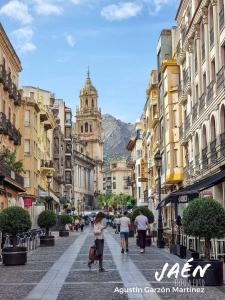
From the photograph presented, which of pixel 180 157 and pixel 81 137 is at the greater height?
pixel 81 137

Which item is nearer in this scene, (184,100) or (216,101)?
(216,101)

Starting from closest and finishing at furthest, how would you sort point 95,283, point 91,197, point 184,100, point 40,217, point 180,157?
point 95,283 → point 40,217 → point 184,100 → point 180,157 → point 91,197

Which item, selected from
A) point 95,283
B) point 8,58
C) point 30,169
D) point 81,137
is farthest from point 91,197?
point 95,283

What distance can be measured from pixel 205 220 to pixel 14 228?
8.51 meters

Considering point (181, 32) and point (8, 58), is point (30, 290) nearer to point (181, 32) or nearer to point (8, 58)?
point (181, 32)

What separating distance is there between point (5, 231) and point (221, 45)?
1353 cm

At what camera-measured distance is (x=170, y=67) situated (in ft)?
147

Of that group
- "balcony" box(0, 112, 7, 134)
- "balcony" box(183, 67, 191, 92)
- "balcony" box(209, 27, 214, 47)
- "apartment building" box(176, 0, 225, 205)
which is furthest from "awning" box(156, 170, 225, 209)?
"balcony" box(0, 112, 7, 134)

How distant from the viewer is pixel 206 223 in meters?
13.3

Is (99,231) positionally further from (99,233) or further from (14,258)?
(14,258)

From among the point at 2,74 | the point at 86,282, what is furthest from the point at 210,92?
the point at 86,282

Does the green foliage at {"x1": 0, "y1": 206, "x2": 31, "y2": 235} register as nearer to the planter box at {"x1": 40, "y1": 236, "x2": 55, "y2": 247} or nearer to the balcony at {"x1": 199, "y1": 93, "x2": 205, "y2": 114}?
the planter box at {"x1": 40, "y1": 236, "x2": 55, "y2": 247}

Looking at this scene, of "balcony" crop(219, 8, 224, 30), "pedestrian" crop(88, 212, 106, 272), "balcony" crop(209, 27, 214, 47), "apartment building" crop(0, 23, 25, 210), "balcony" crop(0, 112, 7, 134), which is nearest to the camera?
"pedestrian" crop(88, 212, 106, 272)

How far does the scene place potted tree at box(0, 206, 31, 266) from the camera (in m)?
18.9
